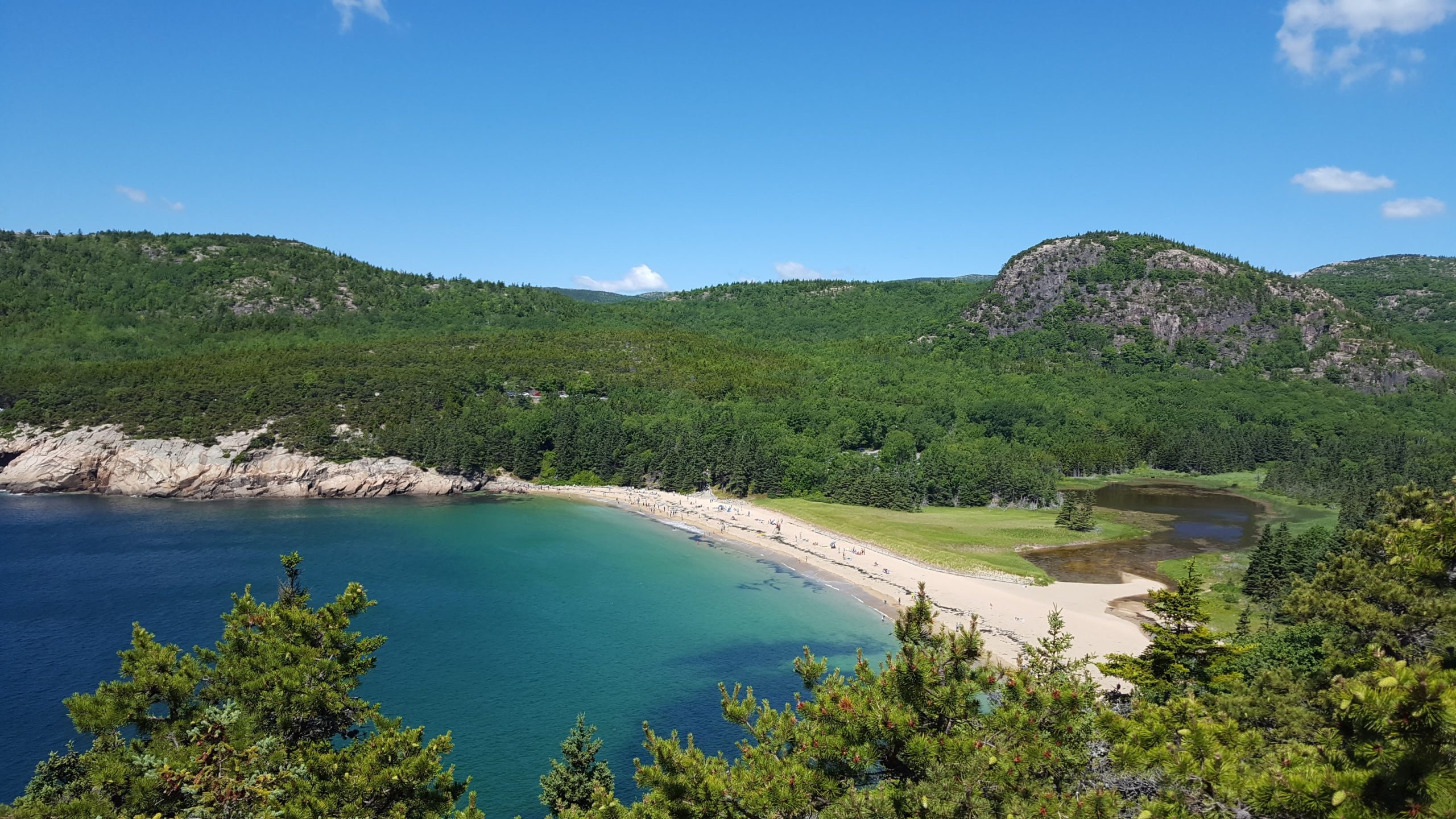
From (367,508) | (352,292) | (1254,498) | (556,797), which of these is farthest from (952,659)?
(352,292)

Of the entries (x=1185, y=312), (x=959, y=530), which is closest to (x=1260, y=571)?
(x=959, y=530)

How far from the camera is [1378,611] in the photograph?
2011cm

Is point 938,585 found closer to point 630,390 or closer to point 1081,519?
point 1081,519

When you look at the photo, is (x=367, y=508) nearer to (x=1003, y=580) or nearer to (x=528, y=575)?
(x=528, y=575)

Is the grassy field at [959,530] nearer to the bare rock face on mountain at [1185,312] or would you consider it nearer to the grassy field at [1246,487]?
the grassy field at [1246,487]

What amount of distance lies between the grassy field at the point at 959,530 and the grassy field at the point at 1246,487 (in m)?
16.9

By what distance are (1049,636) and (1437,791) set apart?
37.7 meters

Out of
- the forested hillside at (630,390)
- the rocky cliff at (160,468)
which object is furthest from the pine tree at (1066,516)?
the rocky cliff at (160,468)

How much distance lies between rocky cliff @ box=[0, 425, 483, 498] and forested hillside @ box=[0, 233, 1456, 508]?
7.29ft

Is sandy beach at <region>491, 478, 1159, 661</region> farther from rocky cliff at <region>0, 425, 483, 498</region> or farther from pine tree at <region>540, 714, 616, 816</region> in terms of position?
rocky cliff at <region>0, 425, 483, 498</region>

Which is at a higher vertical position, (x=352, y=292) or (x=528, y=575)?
(x=352, y=292)

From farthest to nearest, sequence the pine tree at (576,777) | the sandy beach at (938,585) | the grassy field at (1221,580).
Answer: the grassy field at (1221,580)
the sandy beach at (938,585)
the pine tree at (576,777)

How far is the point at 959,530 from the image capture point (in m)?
73.4

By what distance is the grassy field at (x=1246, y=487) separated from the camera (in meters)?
81.3
